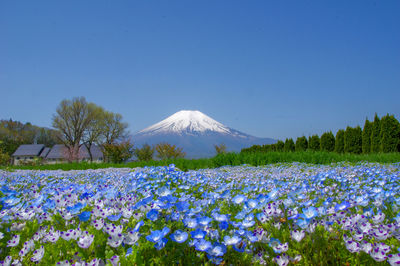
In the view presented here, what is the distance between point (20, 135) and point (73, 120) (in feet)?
102

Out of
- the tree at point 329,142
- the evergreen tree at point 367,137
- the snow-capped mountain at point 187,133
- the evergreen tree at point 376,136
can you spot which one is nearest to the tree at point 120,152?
the tree at point 329,142

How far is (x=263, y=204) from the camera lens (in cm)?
216

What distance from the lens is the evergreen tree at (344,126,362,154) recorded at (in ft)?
71.4

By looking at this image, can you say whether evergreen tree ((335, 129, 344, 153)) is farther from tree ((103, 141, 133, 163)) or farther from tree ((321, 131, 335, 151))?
tree ((103, 141, 133, 163))

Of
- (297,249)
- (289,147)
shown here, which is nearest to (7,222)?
(297,249)

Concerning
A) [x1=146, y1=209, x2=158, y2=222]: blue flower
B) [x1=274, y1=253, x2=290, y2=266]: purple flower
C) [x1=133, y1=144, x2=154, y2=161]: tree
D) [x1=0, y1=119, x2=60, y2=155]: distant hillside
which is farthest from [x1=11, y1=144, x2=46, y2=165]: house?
[x1=274, y1=253, x2=290, y2=266]: purple flower

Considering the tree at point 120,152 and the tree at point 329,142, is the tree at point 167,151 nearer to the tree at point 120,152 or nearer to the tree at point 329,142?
the tree at point 120,152

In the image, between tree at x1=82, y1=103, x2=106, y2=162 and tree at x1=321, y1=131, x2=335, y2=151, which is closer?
tree at x1=321, y1=131, x2=335, y2=151

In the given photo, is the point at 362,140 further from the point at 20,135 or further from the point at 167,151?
the point at 20,135

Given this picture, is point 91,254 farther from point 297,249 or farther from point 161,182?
point 161,182

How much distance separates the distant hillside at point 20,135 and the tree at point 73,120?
9640 mm

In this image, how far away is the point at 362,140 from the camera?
70.3 feet

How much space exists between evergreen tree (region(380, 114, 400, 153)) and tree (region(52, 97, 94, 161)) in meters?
48.1

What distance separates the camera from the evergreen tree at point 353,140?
2177cm
